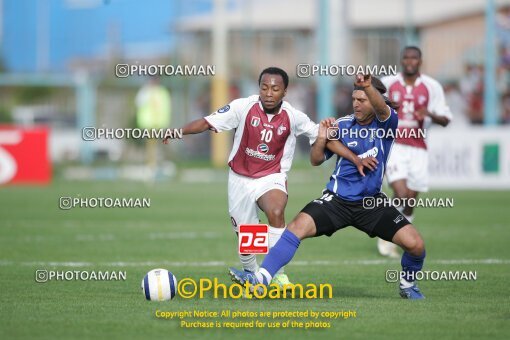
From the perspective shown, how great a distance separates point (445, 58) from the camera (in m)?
34.6

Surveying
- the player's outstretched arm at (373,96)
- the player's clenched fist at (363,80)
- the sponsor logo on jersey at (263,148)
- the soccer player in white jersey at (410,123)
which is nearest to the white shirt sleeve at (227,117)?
the sponsor logo on jersey at (263,148)

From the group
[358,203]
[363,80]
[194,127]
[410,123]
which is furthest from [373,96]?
[410,123]

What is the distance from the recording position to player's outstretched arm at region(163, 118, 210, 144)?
10156 mm

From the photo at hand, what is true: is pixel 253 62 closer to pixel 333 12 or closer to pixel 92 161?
pixel 92 161

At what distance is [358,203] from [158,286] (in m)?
2.04

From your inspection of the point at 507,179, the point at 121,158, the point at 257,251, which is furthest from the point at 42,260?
the point at 121,158

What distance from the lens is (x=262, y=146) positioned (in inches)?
418

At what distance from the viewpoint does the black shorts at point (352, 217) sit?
975 centimetres

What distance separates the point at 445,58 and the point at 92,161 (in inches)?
518

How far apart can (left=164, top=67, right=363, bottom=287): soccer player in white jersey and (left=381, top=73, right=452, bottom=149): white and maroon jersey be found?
3895mm

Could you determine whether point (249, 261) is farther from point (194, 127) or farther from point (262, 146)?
point (194, 127)

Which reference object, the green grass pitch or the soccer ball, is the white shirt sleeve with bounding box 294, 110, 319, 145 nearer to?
the green grass pitch

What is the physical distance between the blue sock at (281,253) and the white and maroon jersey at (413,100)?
5.11 metres

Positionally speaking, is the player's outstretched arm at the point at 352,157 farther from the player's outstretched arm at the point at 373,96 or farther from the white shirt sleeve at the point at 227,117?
the white shirt sleeve at the point at 227,117
